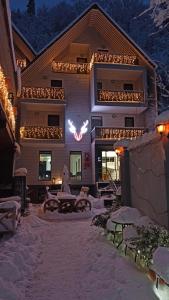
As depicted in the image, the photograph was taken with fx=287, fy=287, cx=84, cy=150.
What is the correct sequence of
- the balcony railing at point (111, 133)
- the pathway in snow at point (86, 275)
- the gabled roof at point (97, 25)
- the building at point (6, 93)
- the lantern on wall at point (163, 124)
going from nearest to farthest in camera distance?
the pathway in snow at point (86, 275) < the lantern on wall at point (163, 124) < the building at point (6, 93) < the balcony railing at point (111, 133) < the gabled roof at point (97, 25)

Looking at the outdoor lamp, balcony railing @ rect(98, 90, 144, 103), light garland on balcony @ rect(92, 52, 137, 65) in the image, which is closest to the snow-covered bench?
the outdoor lamp

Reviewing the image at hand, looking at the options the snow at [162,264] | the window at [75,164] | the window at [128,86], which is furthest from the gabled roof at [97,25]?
the snow at [162,264]

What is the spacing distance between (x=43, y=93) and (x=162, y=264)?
18.5 metres

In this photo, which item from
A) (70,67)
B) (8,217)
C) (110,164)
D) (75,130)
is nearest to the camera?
(8,217)

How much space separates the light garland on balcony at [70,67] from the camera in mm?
21922

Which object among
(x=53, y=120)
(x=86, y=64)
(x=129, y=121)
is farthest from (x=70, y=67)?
(x=129, y=121)

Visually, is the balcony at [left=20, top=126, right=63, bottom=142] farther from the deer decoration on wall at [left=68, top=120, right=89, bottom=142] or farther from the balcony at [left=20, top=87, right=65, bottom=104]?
the balcony at [left=20, top=87, right=65, bottom=104]

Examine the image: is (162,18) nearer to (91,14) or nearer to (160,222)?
(160,222)

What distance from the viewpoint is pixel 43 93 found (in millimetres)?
20688

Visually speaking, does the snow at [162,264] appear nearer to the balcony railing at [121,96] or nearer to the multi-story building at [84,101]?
the multi-story building at [84,101]

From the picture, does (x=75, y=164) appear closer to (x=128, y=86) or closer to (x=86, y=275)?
(x=128, y=86)

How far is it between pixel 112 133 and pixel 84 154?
262cm

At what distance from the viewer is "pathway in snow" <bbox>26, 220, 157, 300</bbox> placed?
3997 millimetres

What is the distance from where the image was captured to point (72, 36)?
2261 cm
